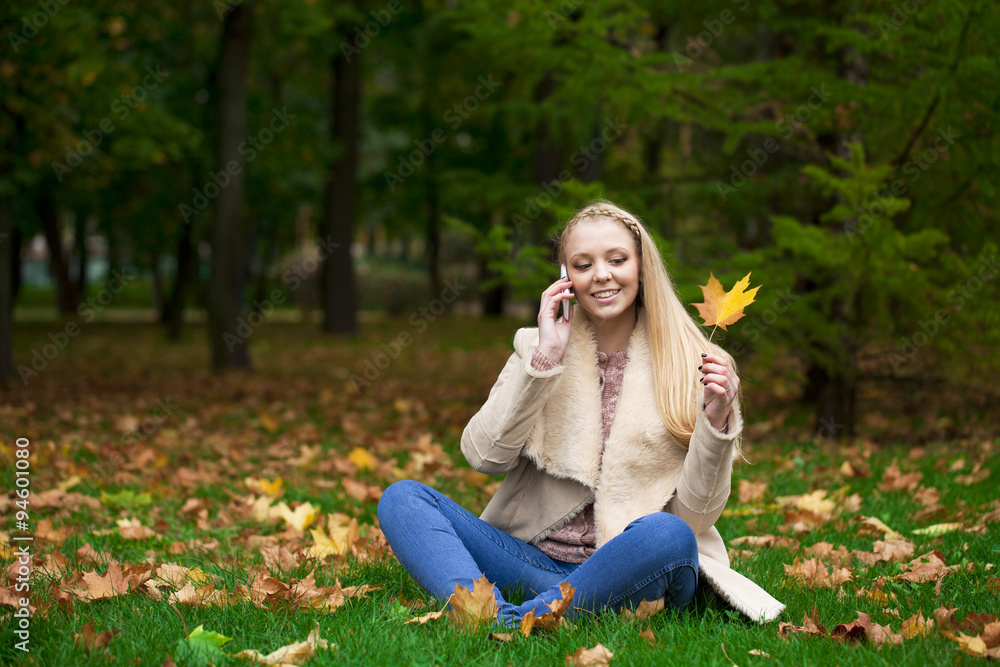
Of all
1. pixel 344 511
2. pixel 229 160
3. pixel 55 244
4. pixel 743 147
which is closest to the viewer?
pixel 344 511

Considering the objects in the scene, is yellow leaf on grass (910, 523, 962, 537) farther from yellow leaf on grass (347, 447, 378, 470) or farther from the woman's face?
yellow leaf on grass (347, 447, 378, 470)

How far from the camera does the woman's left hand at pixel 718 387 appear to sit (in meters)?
2.32

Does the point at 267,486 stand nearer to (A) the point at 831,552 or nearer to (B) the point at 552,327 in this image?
(B) the point at 552,327

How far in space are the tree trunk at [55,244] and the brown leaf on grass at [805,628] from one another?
42.8 feet

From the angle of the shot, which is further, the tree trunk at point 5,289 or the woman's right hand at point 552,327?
the tree trunk at point 5,289

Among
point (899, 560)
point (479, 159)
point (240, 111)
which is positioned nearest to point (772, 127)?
point (899, 560)

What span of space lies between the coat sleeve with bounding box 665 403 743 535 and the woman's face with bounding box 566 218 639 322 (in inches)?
20.0

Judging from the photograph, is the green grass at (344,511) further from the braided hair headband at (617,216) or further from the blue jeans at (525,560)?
the braided hair headband at (617,216)

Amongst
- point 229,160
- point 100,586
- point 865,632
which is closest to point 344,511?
point 100,586

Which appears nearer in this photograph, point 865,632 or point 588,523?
point 865,632

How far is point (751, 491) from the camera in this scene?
4344mm

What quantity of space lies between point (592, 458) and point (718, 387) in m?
0.55

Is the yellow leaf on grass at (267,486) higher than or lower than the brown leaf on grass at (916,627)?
lower

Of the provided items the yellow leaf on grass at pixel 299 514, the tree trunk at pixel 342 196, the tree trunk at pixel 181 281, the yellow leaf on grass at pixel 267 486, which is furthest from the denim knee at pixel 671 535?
the tree trunk at pixel 181 281
